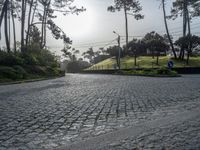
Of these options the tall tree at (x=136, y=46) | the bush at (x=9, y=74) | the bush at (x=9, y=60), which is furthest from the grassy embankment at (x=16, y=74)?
the tall tree at (x=136, y=46)

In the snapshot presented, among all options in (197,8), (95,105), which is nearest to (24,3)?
(197,8)

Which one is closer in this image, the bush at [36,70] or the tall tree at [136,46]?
the bush at [36,70]

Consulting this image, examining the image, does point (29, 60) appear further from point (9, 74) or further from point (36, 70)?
point (9, 74)

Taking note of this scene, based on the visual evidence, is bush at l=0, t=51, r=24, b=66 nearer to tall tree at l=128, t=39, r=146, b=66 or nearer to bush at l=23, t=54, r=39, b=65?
bush at l=23, t=54, r=39, b=65

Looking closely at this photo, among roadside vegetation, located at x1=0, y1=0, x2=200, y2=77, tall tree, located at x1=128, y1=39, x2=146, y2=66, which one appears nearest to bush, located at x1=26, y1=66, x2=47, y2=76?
roadside vegetation, located at x1=0, y1=0, x2=200, y2=77

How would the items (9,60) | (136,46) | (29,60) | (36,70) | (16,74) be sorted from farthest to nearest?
(136,46), (29,60), (36,70), (9,60), (16,74)

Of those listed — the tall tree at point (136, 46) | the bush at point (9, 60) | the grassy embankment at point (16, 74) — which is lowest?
the grassy embankment at point (16, 74)

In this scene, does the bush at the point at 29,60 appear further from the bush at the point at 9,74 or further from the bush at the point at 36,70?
the bush at the point at 9,74

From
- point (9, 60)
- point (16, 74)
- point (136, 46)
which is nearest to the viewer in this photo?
point (16, 74)

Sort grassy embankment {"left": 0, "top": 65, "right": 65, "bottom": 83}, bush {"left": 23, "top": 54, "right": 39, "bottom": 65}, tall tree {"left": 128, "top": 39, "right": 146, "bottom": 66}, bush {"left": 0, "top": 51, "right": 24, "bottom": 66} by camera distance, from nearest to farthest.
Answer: grassy embankment {"left": 0, "top": 65, "right": 65, "bottom": 83} → bush {"left": 0, "top": 51, "right": 24, "bottom": 66} → bush {"left": 23, "top": 54, "right": 39, "bottom": 65} → tall tree {"left": 128, "top": 39, "right": 146, "bottom": 66}

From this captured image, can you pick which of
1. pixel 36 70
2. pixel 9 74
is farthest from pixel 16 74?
pixel 36 70

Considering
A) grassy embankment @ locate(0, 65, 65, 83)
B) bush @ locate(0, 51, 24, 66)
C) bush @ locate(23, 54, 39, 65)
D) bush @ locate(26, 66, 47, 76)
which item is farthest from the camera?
bush @ locate(23, 54, 39, 65)

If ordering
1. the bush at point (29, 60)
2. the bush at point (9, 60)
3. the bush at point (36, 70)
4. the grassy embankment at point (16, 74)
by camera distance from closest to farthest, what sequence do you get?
the grassy embankment at point (16, 74) < the bush at point (9, 60) < the bush at point (36, 70) < the bush at point (29, 60)

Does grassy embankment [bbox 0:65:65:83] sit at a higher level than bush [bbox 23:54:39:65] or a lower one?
lower
